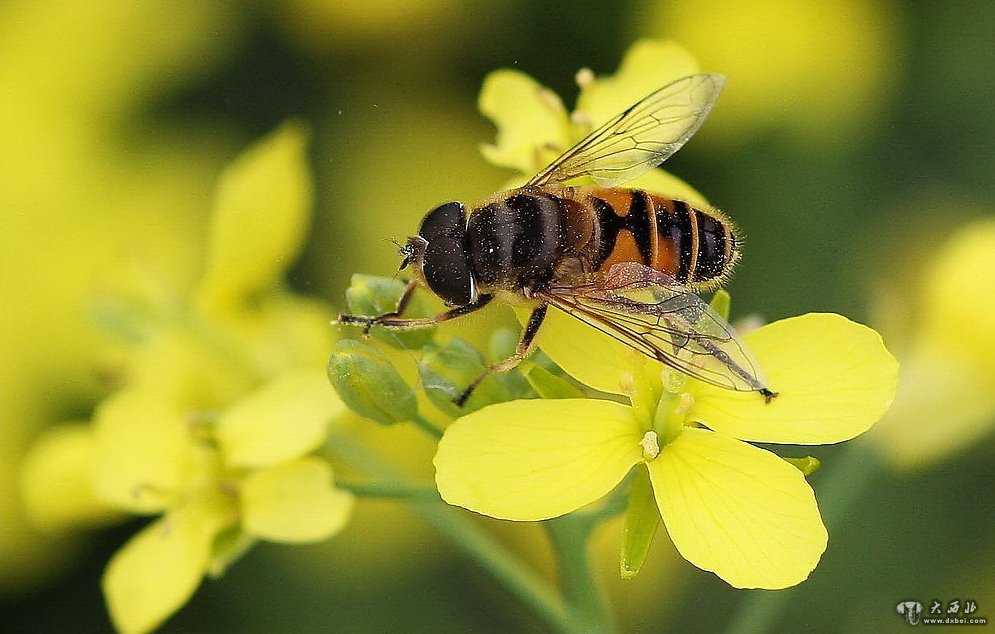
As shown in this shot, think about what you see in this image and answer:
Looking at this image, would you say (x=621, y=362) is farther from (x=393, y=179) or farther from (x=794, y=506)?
(x=393, y=179)

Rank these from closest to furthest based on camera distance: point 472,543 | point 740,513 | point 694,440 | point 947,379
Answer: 1. point 740,513
2. point 694,440
3. point 472,543
4. point 947,379

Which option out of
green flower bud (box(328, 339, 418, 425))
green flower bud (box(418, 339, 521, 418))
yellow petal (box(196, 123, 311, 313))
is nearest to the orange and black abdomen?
green flower bud (box(418, 339, 521, 418))

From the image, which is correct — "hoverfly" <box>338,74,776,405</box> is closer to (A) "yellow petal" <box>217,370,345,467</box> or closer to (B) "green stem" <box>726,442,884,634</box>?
(A) "yellow petal" <box>217,370,345,467</box>

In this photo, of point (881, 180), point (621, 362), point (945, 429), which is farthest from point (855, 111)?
point (621, 362)

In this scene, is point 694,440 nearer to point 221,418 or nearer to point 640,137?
point 640,137

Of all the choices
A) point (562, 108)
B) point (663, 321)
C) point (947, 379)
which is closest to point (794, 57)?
point (947, 379)
